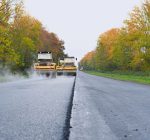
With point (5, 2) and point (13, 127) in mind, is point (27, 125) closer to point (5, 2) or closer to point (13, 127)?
point (13, 127)

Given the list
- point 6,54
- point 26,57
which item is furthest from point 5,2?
point 26,57

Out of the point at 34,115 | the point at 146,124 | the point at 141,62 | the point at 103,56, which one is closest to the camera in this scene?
the point at 146,124

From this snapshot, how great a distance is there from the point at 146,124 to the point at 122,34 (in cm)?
5191

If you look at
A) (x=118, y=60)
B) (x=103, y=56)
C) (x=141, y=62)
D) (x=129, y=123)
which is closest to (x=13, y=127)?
(x=129, y=123)

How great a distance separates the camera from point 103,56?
3792 inches

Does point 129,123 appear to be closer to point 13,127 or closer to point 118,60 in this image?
point 13,127

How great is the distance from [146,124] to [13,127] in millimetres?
2332

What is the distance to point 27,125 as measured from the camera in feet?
19.7

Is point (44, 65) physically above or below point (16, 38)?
below

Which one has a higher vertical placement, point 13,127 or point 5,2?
point 5,2

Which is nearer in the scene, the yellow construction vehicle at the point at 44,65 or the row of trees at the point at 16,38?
the row of trees at the point at 16,38

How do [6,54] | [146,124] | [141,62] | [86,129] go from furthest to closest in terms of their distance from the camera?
[141,62] → [6,54] → [146,124] → [86,129]

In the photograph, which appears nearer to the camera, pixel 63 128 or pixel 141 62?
pixel 63 128

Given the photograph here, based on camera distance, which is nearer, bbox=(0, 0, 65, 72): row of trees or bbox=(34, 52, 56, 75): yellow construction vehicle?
bbox=(0, 0, 65, 72): row of trees
